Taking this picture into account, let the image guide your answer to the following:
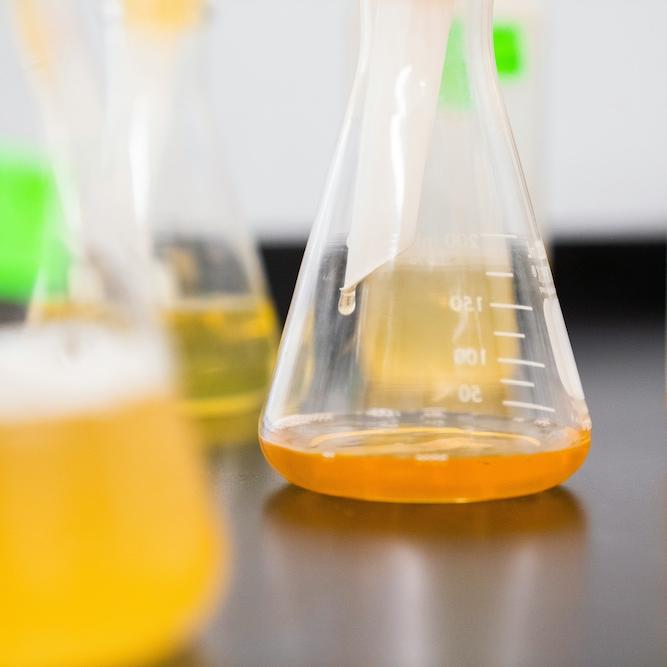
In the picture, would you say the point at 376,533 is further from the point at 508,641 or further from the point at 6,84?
the point at 6,84

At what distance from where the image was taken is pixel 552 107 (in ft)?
6.15

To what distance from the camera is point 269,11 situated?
1.83 meters

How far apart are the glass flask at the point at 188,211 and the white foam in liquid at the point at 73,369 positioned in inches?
17.7

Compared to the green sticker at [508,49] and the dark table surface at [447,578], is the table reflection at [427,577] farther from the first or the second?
the green sticker at [508,49]

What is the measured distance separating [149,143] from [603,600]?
55 centimetres

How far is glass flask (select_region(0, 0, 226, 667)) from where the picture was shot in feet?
1.05

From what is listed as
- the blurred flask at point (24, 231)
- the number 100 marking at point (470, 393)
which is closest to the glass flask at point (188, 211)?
the number 100 marking at point (470, 393)

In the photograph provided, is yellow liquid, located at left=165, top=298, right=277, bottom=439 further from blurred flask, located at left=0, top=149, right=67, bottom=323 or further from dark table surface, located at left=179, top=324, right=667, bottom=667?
blurred flask, located at left=0, top=149, right=67, bottom=323

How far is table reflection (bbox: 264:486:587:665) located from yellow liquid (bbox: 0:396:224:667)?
7cm

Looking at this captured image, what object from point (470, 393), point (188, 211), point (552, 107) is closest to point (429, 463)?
point (470, 393)

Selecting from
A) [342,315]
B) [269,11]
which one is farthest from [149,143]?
[269,11]

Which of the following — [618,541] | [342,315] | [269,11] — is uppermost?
[269,11]

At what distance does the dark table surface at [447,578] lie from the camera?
38 cm

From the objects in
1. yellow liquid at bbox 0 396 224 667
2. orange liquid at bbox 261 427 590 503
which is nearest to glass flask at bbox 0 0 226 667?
yellow liquid at bbox 0 396 224 667
